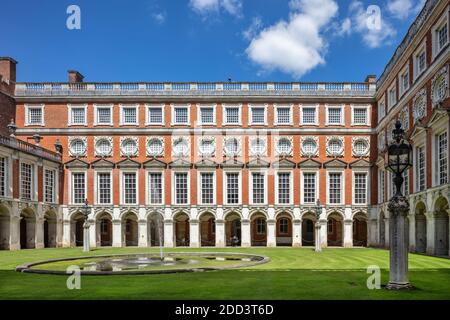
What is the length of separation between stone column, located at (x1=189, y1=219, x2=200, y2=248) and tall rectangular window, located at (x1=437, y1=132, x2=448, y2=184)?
2431cm

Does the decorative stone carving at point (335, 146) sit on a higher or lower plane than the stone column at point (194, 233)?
higher

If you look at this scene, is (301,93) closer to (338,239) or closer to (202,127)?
(202,127)

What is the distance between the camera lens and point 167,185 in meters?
48.3

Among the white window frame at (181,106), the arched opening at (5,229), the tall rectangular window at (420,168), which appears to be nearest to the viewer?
the tall rectangular window at (420,168)

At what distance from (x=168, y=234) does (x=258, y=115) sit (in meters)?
15.0

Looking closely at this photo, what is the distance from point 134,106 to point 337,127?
20.6m

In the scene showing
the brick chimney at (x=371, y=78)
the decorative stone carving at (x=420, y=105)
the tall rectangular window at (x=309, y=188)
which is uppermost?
the brick chimney at (x=371, y=78)

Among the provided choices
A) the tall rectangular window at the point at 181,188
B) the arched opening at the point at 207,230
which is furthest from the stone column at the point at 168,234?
the arched opening at the point at 207,230

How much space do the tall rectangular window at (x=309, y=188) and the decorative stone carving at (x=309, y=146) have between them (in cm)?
200

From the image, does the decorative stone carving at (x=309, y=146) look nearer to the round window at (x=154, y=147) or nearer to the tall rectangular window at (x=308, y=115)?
the tall rectangular window at (x=308, y=115)

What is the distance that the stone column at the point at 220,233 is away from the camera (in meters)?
48.2
